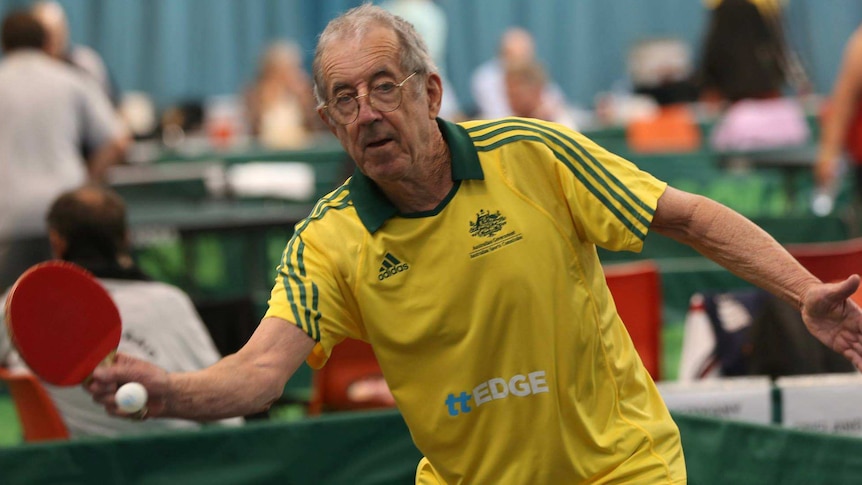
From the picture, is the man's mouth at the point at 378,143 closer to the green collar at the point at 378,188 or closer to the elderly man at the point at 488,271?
the elderly man at the point at 488,271

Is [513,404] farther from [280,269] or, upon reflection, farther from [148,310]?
[148,310]

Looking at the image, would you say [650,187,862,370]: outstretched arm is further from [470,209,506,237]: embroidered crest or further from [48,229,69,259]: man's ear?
[48,229,69,259]: man's ear

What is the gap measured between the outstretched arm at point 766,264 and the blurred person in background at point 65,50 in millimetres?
4659

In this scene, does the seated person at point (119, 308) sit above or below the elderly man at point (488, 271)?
below

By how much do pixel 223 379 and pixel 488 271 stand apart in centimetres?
52

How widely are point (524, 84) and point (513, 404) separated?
18.0 feet

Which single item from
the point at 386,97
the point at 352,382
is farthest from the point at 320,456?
the point at 386,97

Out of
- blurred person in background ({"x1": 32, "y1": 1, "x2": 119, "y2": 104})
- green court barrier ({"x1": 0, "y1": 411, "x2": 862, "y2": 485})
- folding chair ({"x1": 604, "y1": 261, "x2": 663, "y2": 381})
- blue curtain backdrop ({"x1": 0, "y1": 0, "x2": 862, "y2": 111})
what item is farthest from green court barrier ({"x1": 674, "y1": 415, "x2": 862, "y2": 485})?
blue curtain backdrop ({"x1": 0, "y1": 0, "x2": 862, "y2": 111})

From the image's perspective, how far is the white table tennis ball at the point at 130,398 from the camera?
2.06 meters

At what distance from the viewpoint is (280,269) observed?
2525 millimetres

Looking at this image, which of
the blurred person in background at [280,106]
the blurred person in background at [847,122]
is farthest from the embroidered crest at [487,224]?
the blurred person in background at [280,106]

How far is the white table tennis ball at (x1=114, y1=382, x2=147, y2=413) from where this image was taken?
206 cm

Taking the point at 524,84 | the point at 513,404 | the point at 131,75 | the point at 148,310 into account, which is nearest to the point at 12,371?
the point at 148,310

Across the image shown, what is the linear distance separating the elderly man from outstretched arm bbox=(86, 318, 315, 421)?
0.6 inches
